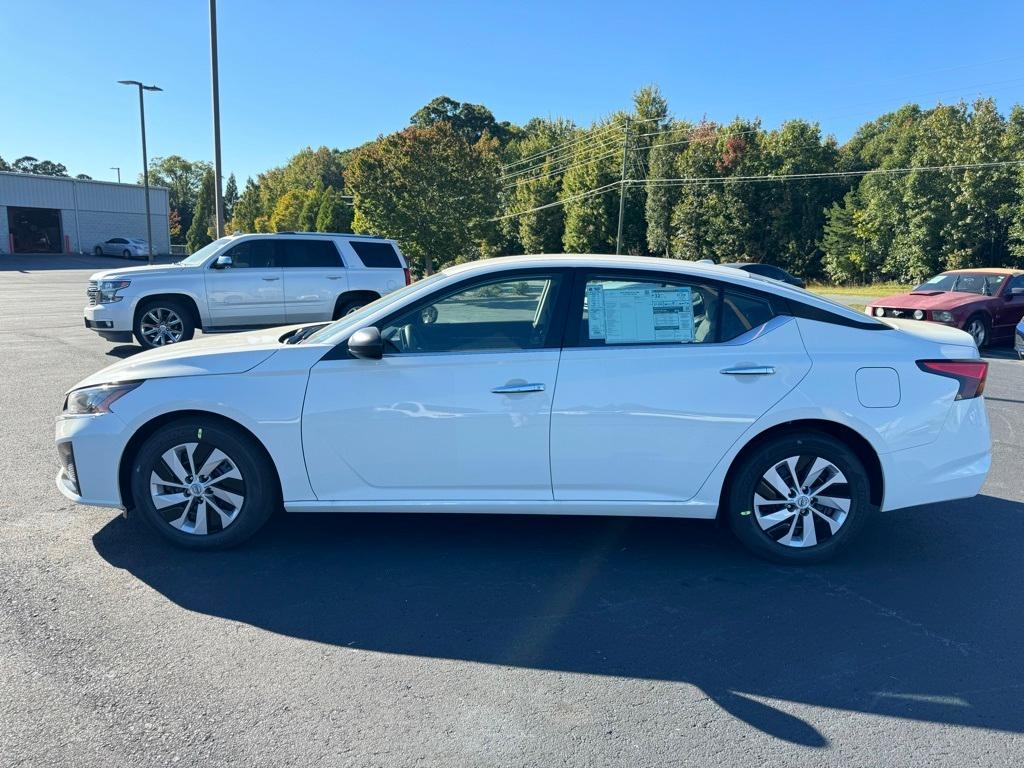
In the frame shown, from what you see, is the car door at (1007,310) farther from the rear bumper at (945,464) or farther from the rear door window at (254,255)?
the rear door window at (254,255)

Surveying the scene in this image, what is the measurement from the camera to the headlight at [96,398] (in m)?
4.26

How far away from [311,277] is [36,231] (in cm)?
5742

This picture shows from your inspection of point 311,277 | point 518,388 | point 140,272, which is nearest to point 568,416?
point 518,388

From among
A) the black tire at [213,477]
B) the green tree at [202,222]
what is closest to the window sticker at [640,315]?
the black tire at [213,477]

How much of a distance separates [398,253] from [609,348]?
382 inches

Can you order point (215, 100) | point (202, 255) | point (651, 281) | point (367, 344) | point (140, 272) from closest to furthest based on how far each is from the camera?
point (367, 344)
point (651, 281)
point (140, 272)
point (202, 255)
point (215, 100)

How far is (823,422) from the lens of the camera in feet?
13.9

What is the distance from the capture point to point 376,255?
43.0 ft

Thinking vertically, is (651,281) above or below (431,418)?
above

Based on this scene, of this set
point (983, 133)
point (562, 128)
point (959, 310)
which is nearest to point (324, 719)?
point (959, 310)

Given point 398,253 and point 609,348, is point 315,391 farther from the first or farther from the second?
point 398,253

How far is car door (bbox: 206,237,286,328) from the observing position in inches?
478

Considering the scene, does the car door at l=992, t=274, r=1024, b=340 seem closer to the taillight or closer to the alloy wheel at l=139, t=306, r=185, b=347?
the taillight

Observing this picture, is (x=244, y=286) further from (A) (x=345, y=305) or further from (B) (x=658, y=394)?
(B) (x=658, y=394)
